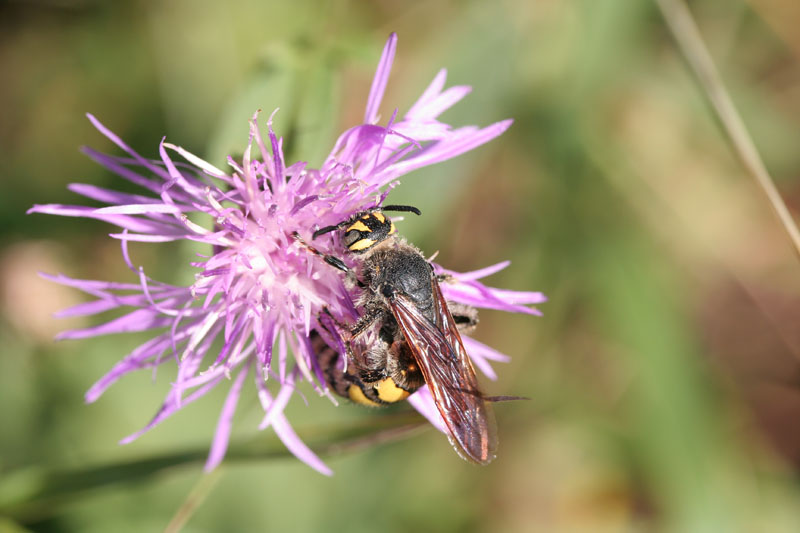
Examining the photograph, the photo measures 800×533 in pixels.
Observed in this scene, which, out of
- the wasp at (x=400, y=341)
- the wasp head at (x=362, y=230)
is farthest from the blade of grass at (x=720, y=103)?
the wasp head at (x=362, y=230)

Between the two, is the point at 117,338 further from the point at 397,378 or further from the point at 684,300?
the point at 684,300

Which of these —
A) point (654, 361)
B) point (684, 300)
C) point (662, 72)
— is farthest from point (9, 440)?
point (662, 72)

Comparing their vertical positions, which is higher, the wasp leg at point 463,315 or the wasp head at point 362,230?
the wasp head at point 362,230

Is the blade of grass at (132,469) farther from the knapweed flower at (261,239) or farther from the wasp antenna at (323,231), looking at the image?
the wasp antenna at (323,231)

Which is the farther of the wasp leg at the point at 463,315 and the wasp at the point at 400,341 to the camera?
the wasp leg at the point at 463,315

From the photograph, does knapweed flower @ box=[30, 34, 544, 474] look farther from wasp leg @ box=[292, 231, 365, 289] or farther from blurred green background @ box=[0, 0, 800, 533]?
blurred green background @ box=[0, 0, 800, 533]

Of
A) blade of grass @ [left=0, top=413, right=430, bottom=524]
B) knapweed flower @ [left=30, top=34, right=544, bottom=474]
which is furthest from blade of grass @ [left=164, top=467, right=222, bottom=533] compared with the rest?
knapweed flower @ [left=30, top=34, right=544, bottom=474]

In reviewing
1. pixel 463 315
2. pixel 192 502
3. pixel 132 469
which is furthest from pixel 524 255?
pixel 132 469

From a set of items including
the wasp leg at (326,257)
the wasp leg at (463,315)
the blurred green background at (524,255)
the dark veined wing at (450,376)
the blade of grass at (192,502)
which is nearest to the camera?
the dark veined wing at (450,376)
